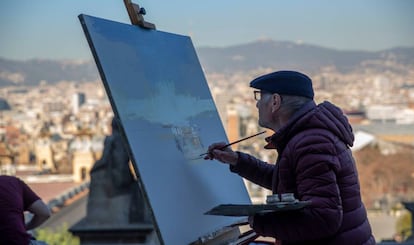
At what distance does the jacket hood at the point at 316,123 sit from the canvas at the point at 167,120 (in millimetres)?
325

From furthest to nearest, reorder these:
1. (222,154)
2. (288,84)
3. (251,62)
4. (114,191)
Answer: (251,62)
(114,191)
(222,154)
(288,84)

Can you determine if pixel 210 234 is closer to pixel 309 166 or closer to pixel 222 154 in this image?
pixel 222 154

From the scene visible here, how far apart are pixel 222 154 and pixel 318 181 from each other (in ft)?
1.52

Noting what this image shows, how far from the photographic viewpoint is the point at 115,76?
216 cm

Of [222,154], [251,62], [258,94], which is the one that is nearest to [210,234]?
[222,154]

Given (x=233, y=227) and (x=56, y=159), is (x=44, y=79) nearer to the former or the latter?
(x=56, y=159)

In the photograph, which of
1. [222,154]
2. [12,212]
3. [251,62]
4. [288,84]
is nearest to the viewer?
[288,84]

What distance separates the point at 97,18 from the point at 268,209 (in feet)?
1.88

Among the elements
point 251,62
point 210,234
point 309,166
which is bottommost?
point 210,234

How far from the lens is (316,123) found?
2016 mm

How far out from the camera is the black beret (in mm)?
2090

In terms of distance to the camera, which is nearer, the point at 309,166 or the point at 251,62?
the point at 309,166

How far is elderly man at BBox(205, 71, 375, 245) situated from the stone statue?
160 inches

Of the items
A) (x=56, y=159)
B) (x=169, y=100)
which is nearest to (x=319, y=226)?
(x=169, y=100)
